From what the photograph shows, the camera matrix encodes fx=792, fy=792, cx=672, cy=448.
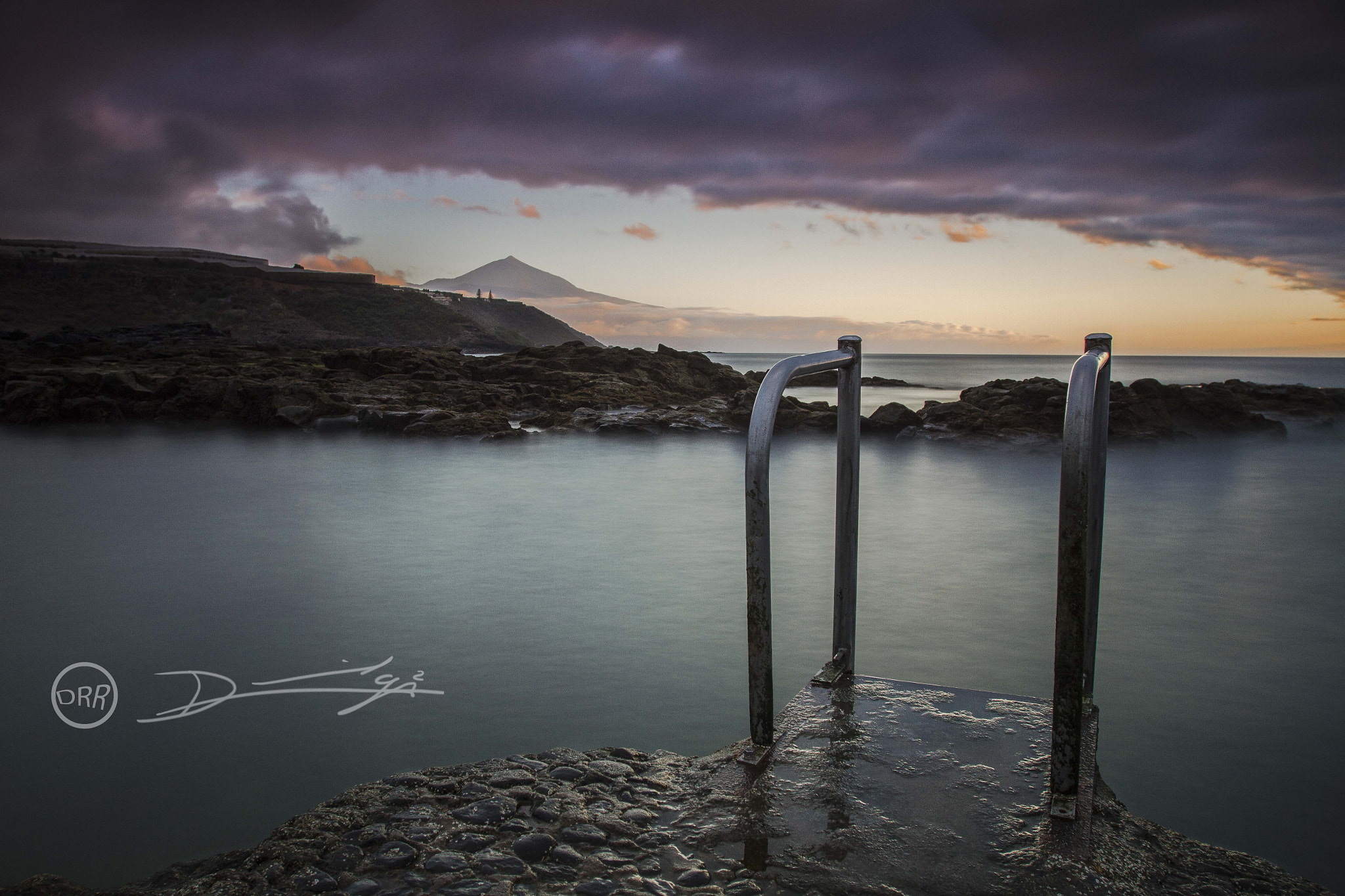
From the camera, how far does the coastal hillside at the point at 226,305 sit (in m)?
55.5

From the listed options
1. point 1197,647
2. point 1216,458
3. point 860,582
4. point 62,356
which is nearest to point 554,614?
point 860,582

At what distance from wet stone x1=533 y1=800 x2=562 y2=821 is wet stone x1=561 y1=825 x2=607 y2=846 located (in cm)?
8

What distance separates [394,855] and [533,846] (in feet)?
1.02

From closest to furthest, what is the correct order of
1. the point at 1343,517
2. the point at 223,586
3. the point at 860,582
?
the point at 223,586 → the point at 860,582 → the point at 1343,517

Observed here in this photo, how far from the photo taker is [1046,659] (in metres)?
4.32

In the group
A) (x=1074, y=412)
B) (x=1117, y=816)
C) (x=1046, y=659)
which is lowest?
(x=1046, y=659)

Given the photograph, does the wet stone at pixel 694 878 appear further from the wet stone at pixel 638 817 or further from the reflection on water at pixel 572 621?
the reflection on water at pixel 572 621

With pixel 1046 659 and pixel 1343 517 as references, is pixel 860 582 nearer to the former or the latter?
pixel 1046 659

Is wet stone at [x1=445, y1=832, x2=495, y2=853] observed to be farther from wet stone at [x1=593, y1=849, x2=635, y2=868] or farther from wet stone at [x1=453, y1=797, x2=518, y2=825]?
wet stone at [x1=593, y1=849, x2=635, y2=868]

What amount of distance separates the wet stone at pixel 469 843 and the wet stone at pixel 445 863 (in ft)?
0.09

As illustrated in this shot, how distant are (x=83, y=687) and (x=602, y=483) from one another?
6273mm

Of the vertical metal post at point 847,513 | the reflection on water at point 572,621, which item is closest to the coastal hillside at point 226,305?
the reflection on water at point 572,621

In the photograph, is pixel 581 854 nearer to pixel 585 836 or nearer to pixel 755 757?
pixel 585 836

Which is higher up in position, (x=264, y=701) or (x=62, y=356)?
(x=62, y=356)
